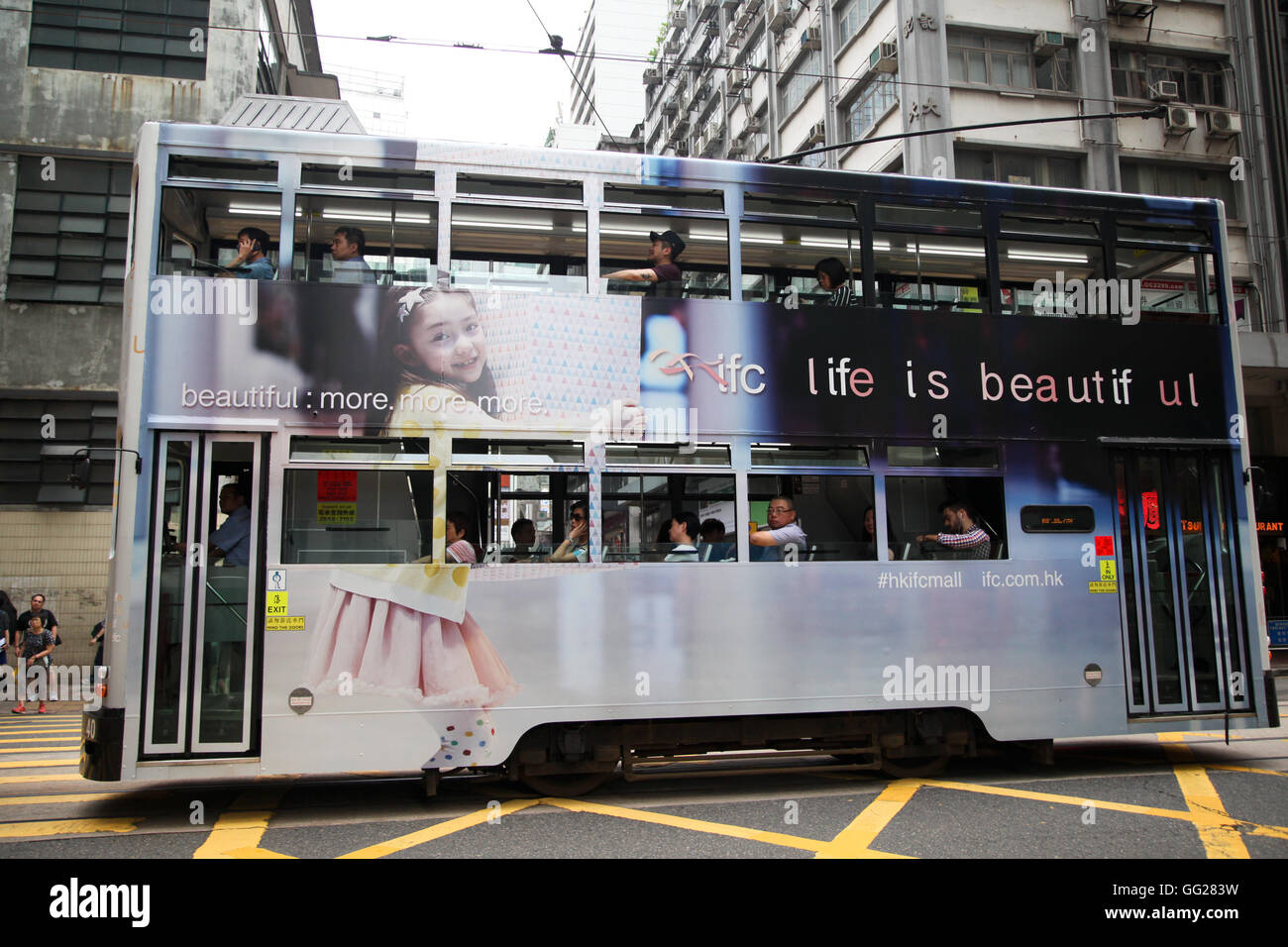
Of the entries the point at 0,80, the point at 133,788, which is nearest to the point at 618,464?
the point at 133,788

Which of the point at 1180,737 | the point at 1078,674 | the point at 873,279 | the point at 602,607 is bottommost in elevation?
the point at 1180,737

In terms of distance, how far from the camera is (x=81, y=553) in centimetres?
1519

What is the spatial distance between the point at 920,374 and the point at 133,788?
22.1ft

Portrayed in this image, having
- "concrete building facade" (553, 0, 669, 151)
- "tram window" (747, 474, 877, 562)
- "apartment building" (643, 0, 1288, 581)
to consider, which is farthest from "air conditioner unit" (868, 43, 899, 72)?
"concrete building facade" (553, 0, 669, 151)

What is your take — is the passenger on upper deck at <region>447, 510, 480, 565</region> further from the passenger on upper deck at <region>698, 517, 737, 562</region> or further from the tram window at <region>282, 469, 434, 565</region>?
the passenger on upper deck at <region>698, 517, 737, 562</region>

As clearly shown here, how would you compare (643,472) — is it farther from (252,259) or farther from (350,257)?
(252,259)

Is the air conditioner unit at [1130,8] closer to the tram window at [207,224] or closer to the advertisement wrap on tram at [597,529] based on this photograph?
the advertisement wrap on tram at [597,529]

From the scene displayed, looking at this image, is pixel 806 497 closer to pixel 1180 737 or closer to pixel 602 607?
pixel 602 607

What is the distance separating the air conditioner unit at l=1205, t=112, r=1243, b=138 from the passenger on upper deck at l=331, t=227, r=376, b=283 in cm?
2112

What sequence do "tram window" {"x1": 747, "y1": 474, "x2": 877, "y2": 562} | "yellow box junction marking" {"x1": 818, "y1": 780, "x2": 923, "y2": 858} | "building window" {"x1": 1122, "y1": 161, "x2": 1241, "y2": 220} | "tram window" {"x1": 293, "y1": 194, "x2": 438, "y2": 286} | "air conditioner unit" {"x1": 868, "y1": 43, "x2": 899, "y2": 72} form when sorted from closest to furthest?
"yellow box junction marking" {"x1": 818, "y1": 780, "x2": 923, "y2": 858}, "tram window" {"x1": 293, "y1": 194, "x2": 438, "y2": 286}, "tram window" {"x1": 747, "y1": 474, "x2": 877, "y2": 562}, "building window" {"x1": 1122, "y1": 161, "x2": 1241, "y2": 220}, "air conditioner unit" {"x1": 868, "y1": 43, "x2": 899, "y2": 72}

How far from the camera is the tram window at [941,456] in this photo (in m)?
6.82

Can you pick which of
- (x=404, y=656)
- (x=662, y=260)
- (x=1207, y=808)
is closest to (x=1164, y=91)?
(x=662, y=260)

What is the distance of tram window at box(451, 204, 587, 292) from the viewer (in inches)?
A: 253

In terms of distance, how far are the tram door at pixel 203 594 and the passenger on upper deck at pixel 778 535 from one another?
131 inches
